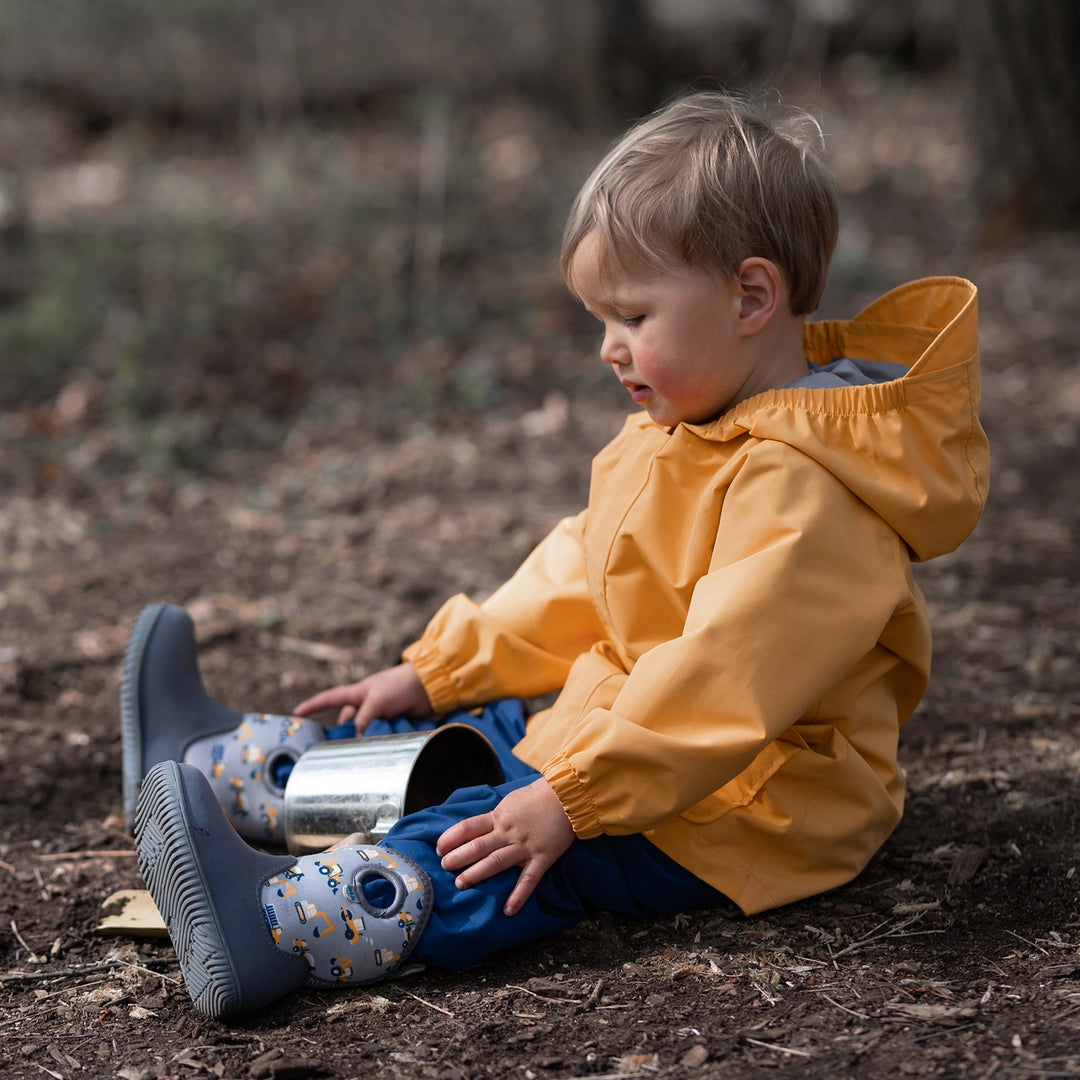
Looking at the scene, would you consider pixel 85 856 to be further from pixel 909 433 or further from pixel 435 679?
pixel 909 433

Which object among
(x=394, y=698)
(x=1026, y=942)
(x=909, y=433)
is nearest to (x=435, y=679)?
(x=394, y=698)

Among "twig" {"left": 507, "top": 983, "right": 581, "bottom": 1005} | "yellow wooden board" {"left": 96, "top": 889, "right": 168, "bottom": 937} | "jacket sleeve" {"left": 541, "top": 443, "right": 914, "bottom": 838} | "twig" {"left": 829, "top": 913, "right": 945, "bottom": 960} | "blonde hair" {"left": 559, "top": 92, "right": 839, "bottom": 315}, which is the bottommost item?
"twig" {"left": 829, "top": 913, "right": 945, "bottom": 960}

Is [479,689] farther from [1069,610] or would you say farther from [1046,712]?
[1069,610]

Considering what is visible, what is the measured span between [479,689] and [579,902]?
0.56m

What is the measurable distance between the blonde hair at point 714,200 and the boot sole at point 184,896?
115 centimetres

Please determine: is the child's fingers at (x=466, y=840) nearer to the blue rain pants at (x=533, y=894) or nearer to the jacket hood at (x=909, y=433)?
the blue rain pants at (x=533, y=894)

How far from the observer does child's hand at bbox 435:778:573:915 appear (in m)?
2.00

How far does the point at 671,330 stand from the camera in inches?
82.4

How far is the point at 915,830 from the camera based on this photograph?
2.56m

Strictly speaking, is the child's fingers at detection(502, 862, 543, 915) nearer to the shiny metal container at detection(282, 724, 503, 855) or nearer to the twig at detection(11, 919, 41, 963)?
the shiny metal container at detection(282, 724, 503, 855)

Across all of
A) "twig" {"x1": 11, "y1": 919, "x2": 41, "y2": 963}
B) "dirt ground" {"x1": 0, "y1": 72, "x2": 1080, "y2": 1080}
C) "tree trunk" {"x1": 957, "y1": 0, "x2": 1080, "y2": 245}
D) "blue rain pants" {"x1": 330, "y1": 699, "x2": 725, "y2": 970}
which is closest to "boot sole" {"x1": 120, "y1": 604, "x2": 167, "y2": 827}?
"dirt ground" {"x1": 0, "y1": 72, "x2": 1080, "y2": 1080}

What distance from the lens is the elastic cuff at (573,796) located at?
1.98m

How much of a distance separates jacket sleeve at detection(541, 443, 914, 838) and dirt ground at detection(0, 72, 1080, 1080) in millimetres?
360

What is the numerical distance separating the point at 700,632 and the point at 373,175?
682cm
